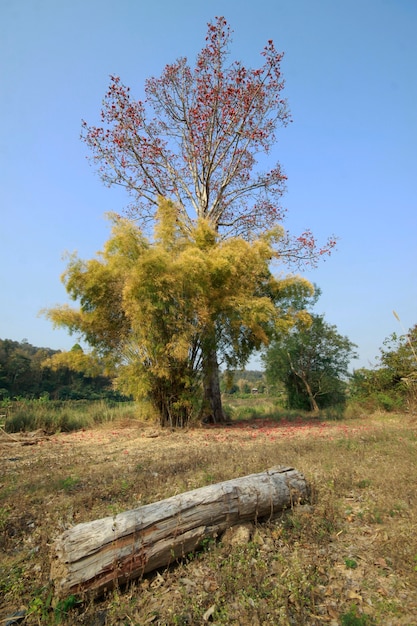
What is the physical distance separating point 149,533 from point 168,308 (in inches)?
229

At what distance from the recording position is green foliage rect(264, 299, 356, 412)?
1478 centimetres

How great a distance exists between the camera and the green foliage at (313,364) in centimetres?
1478

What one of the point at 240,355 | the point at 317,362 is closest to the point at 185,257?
the point at 240,355

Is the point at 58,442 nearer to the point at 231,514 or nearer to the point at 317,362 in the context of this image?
the point at 231,514

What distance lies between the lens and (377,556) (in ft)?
7.50

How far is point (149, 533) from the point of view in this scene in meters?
2.18

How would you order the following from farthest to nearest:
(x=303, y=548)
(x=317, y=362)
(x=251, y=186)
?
1. (x=317, y=362)
2. (x=251, y=186)
3. (x=303, y=548)

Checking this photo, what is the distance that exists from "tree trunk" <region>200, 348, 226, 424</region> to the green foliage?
18.6 feet

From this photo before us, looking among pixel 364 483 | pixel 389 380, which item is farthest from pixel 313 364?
pixel 364 483

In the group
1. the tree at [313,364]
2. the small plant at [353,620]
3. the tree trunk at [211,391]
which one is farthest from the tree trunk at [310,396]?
the small plant at [353,620]

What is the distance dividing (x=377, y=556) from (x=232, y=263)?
641 cm

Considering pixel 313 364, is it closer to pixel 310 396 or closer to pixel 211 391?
pixel 310 396

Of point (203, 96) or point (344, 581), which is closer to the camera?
point (344, 581)

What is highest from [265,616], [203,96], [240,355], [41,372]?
[203,96]
